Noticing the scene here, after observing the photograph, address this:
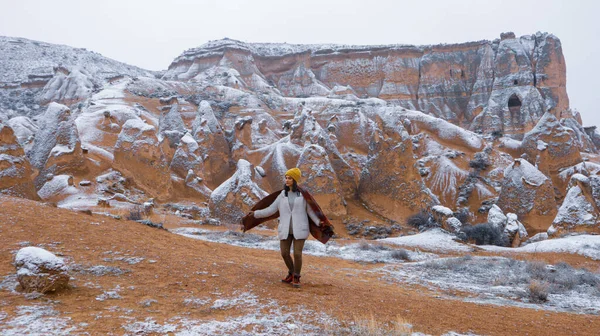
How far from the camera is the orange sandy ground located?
434 centimetres

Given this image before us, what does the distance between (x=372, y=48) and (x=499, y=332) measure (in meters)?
68.9

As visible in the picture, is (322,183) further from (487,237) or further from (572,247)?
(572,247)

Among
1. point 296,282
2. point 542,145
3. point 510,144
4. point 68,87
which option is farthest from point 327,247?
point 68,87

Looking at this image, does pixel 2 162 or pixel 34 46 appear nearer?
pixel 2 162

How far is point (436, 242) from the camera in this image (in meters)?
13.6

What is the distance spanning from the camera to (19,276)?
439 centimetres

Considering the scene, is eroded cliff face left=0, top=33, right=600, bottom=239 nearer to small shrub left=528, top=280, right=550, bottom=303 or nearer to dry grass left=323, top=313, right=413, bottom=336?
small shrub left=528, top=280, right=550, bottom=303

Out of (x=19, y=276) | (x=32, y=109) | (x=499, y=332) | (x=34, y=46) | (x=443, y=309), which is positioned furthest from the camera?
(x=34, y=46)

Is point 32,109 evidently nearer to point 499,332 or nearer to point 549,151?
point 549,151

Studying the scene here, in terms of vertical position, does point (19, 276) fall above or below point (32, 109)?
below

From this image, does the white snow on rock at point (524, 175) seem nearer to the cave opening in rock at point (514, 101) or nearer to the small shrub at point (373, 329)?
the small shrub at point (373, 329)

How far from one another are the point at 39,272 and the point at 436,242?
38.1 ft

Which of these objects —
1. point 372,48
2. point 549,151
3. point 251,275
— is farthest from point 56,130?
point 372,48

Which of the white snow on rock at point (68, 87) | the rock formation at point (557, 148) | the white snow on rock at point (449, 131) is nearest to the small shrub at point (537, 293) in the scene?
the rock formation at point (557, 148)
